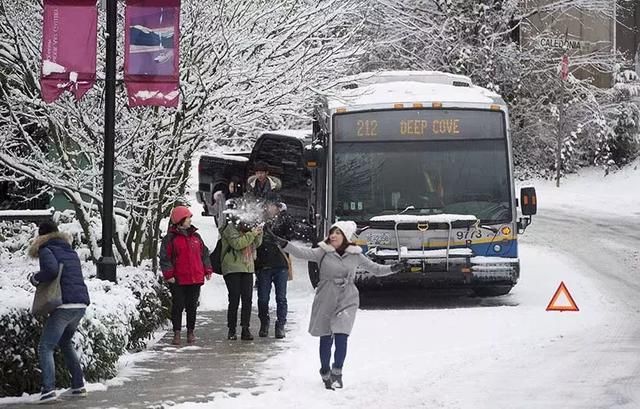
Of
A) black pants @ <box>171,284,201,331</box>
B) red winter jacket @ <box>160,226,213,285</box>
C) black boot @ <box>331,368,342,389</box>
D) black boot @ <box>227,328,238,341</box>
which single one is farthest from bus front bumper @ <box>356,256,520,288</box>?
black boot @ <box>331,368,342,389</box>

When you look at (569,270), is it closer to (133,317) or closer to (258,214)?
(258,214)

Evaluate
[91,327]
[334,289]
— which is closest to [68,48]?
[91,327]

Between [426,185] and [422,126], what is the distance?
0.86 meters

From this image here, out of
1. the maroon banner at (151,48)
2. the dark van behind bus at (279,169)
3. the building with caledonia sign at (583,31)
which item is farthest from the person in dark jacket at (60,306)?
the building with caledonia sign at (583,31)

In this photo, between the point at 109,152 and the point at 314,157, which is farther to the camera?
the point at 314,157

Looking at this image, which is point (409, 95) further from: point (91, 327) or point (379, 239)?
point (91, 327)

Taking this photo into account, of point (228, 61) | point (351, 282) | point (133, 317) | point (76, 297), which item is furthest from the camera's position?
point (228, 61)

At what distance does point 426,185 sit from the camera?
1642 cm

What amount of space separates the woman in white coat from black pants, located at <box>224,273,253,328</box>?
262 cm

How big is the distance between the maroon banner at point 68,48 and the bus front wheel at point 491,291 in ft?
23.7

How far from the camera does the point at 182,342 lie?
518 inches

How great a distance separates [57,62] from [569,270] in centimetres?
1036

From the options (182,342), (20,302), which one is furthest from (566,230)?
(20,302)

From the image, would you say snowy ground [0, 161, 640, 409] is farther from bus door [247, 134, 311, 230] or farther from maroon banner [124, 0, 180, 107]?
bus door [247, 134, 311, 230]
